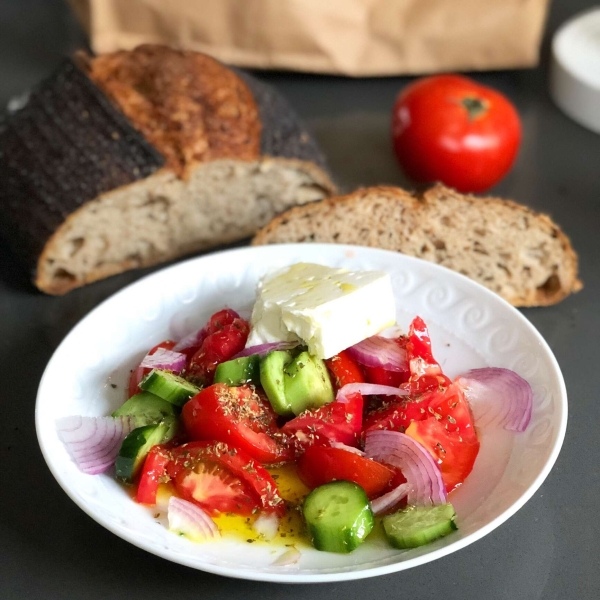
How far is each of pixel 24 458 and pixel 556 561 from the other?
5.18 feet

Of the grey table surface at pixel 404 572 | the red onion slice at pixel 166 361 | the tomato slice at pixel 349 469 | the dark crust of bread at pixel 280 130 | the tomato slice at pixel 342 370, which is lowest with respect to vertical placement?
the grey table surface at pixel 404 572

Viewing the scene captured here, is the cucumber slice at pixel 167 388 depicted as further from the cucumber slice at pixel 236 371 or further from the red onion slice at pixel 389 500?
the red onion slice at pixel 389 500

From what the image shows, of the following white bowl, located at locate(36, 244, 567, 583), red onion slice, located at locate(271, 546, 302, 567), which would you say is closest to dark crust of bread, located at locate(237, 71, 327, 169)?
white bowl, located at locate(36, 244, 567, 583)

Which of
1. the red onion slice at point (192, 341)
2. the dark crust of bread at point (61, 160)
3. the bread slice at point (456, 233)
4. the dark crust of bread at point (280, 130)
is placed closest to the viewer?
the red onion slice at point (192, 341)

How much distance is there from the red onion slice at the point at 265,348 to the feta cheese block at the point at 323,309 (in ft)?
0.05

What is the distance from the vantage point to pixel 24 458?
2408 mm

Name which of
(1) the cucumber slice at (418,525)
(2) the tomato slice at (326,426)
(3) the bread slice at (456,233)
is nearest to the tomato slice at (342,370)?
(2) the tomato slice at (326,426)

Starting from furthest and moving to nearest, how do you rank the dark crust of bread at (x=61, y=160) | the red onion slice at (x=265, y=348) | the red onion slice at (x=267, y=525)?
the dark crust of bread at (x=61, y=160), the red onion slice at (x=265, y=348), the red onion slice at (x=267, y=525)

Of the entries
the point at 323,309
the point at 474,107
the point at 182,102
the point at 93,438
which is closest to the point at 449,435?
the point at 323,309

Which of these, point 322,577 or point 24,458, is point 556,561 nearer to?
point 322,577

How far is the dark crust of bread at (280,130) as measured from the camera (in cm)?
321

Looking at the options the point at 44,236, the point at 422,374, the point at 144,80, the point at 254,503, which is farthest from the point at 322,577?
the point at 144,80

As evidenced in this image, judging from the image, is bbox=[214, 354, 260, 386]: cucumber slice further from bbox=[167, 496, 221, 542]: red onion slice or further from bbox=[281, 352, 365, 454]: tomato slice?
bbox=[167, 496, 221, 542]: red onion slice

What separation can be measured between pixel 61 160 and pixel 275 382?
1.45 m
